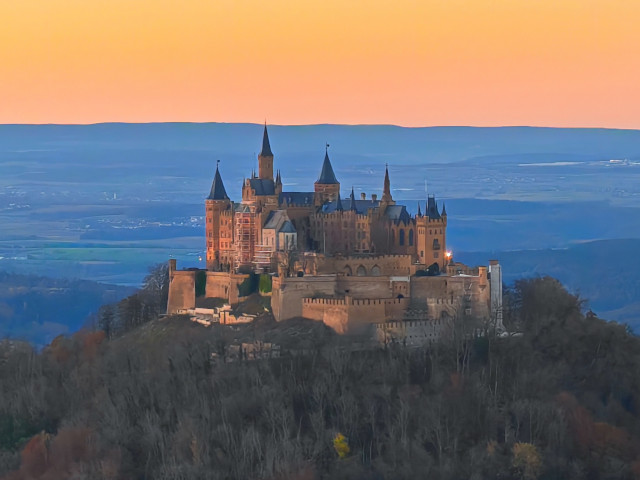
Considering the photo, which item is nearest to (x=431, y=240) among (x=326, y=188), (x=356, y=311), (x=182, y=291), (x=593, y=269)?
(x=356, y=311)

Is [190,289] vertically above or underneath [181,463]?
above

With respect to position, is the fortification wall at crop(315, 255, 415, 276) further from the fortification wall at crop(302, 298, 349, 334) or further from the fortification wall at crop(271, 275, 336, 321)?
the fortification wall at crop(302, 298, 349, 334)

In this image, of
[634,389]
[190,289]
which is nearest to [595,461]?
[634,389]

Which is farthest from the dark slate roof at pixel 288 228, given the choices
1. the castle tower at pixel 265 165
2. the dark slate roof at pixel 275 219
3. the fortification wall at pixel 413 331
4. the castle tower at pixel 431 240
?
the fortification wall at pixel 413 331

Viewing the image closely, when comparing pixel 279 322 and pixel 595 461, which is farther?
pixel 279 322

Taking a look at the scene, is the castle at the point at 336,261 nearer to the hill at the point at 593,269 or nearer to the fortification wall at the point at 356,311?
the fortification wall at the point at 356,311

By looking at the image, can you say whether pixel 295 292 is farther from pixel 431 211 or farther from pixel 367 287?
pixel 431 211

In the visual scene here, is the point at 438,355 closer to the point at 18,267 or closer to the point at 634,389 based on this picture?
the point at 634,389
